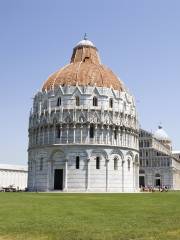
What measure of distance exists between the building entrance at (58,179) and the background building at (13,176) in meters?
59.9

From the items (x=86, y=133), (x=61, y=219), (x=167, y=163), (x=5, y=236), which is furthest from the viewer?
(x=167, y=163)

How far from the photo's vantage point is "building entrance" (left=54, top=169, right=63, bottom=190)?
67.2m

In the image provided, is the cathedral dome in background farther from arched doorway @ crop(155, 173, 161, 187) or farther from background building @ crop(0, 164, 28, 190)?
background building @ crop(0, 164, 28, 190)

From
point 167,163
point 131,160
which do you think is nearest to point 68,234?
point 131,160

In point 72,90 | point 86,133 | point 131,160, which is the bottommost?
point 131,160

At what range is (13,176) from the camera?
5143 inches

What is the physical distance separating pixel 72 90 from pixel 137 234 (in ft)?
187

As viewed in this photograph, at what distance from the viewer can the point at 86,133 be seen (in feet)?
219

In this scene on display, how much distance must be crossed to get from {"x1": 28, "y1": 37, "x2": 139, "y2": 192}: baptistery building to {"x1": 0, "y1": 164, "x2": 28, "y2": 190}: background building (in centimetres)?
5587

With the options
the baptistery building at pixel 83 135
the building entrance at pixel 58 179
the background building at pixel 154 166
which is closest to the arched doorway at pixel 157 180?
the background building at pixel 154 166

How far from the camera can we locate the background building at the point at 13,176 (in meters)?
126

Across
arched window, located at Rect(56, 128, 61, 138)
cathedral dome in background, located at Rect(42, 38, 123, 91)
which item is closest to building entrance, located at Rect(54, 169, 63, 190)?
arched window, located at Rect(56, 128, 61, 138)

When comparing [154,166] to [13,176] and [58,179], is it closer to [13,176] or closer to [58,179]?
[58,179]

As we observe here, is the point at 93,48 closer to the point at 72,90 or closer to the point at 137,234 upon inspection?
the point at 72,90
